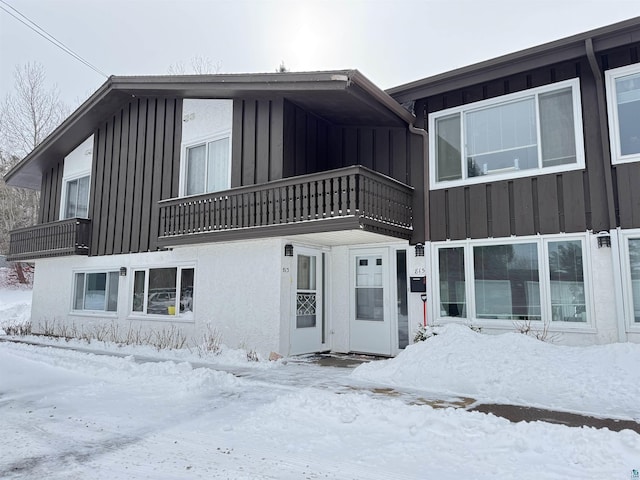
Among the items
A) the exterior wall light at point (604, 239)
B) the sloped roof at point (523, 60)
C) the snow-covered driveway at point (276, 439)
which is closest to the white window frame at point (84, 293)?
the snow-covered driveway at point (276, 439)

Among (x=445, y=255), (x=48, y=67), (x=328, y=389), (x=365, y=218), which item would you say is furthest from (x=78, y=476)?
(x=48, y=67)

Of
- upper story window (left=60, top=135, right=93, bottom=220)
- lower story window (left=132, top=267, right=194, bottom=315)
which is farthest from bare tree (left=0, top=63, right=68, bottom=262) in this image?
lower story window (left=132, top=267, right=194, bottom=315)

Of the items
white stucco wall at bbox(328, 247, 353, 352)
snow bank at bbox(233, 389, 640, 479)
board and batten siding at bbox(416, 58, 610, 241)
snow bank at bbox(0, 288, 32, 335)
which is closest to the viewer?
snow bank at bbox(233, 389, 640, 479)

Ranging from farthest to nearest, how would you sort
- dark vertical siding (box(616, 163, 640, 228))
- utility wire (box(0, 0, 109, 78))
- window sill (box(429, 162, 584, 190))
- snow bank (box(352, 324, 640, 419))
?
utility wire (box(0, 0, 109, 78)) → window sill (box(429, 162, 584, 190)) → dark vertical siding (box(616, 163, 640, 228)) → snow bank (box(352, 324, 640, 419))

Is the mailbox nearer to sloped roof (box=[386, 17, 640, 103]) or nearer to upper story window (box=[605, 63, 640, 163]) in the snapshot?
sloped roof (box=[386, 17, 640, 103])

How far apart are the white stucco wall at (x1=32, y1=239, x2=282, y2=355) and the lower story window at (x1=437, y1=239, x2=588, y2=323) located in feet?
11.3

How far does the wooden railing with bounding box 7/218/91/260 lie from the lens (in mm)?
13484

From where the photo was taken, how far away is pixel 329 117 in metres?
10.5

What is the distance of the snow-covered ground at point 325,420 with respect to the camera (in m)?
3.84

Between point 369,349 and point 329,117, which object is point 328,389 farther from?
point 329,117

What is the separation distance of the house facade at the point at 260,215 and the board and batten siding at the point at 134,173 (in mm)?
49

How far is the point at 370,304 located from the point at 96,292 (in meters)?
8.43

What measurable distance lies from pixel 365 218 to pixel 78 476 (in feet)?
18.1

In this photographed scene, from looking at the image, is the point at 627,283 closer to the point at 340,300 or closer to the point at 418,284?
the point at 418,284
